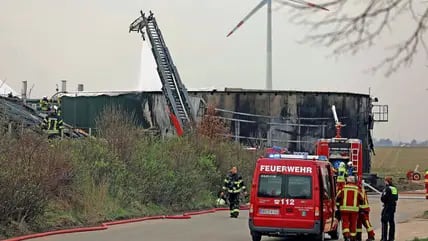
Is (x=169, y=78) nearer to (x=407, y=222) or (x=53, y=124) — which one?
(x=53, y=124)

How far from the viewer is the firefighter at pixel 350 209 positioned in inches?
734

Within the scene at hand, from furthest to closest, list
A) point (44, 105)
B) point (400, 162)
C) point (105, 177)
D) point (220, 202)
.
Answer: point (400, 162), point (44, 105), point (220, 202), point (105, 177)

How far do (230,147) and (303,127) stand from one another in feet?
60.0

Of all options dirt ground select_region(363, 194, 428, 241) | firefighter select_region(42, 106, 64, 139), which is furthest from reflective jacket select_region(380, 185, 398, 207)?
firefighter select_region(42, 106, 64, 139)

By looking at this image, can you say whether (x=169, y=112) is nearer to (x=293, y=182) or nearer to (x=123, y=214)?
(x=123, y=214)

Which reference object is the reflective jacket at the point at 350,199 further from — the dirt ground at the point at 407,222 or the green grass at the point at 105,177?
the green grass at the point at 105,177

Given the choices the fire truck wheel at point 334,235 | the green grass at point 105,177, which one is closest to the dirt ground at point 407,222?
the fire truck wheel at point 334,235

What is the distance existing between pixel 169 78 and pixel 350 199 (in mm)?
32314

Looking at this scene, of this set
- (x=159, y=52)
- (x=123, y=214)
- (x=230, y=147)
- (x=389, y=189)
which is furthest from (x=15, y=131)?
(x=159, y=52)

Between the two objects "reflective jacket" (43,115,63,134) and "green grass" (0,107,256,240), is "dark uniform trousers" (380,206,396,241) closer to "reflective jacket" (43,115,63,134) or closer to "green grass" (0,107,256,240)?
"green grass" (0,107,256,240)

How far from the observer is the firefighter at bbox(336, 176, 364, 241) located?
18.6 m

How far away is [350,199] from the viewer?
1881 cm

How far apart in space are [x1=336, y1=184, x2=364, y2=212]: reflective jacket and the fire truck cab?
1.36 feet

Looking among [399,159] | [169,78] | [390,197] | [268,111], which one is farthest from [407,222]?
[399,159]
